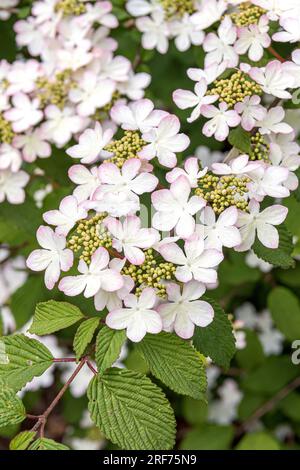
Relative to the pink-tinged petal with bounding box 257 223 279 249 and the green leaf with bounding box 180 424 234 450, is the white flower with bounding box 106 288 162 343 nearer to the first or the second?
the pink-tinged petal with bounding box 257 223 279 249

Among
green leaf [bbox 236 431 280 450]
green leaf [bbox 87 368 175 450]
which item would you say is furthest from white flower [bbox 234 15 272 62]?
green leaf [bbox 236 431 280 450]

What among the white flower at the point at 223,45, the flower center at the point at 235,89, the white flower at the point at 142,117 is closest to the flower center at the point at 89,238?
the white flower at the point at 142,117

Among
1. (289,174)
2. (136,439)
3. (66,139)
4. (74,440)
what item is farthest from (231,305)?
(136,439)

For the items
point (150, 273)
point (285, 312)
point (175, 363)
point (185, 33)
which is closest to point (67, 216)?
point (150, 273)

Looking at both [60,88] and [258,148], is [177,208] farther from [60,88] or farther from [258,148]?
[60,88]

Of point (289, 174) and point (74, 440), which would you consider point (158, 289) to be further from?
point (74, 440)

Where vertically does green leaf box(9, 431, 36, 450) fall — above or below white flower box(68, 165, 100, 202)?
below
